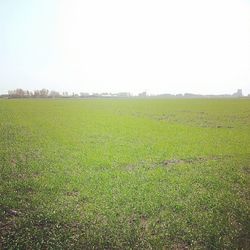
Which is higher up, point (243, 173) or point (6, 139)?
point (6, 139)

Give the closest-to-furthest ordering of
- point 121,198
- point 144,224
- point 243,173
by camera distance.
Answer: point 144,224 < point 121,198 < point 243,173

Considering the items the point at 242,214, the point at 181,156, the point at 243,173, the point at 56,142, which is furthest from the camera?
the point at 56,142

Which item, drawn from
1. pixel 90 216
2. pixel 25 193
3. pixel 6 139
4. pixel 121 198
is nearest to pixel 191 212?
pixel 121 198

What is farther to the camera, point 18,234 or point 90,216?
point 90,216

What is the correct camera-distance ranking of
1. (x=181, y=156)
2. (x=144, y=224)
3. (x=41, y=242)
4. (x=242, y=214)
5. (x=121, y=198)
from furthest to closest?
(x=181, y=156) → (x=121, y=198) → (x=242, y=214) → (x=144, y=224) → (x=41, y=242)

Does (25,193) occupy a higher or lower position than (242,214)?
higher

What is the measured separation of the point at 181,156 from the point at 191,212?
1049cm

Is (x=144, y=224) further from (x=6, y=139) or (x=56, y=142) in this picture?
(x=6, y=139)

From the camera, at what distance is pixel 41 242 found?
8.98 m

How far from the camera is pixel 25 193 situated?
1296cm

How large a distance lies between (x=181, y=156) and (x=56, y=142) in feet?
43.0

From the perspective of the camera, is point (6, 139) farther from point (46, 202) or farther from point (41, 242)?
point (41, 242)

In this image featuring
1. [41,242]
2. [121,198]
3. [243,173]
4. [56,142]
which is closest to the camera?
[41,242]

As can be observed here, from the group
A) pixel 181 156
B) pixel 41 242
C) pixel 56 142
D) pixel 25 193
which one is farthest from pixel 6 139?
pixel 41 242
